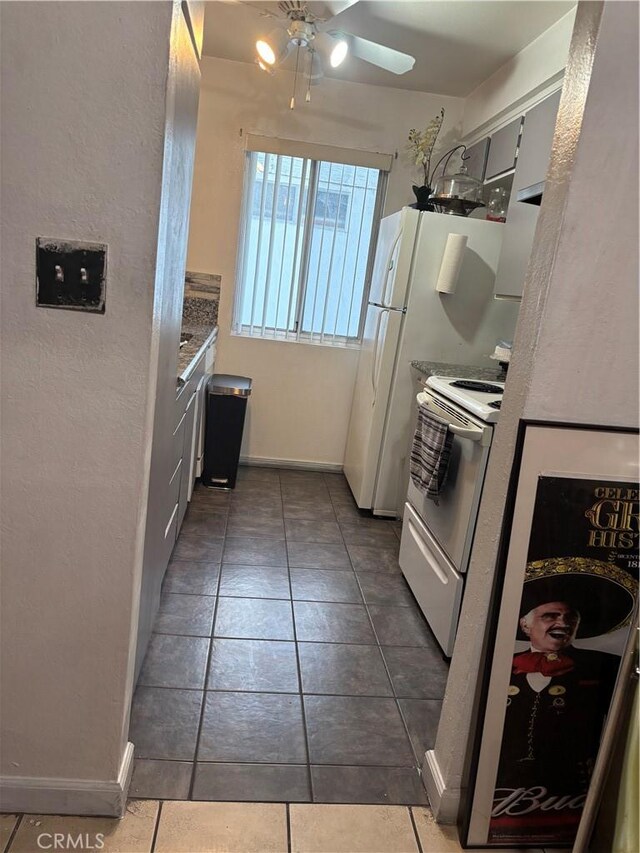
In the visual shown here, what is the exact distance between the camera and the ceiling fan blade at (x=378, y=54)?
2635mm

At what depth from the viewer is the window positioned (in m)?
3.86

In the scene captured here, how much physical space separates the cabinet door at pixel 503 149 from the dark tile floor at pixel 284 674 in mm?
1993

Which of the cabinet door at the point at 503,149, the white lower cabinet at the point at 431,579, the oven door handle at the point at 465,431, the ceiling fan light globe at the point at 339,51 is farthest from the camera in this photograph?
the cabinet door at the point at 503,149

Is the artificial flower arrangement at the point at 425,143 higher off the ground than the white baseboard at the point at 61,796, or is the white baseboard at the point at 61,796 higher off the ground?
the artificial flower arrangement at the point at 425,143

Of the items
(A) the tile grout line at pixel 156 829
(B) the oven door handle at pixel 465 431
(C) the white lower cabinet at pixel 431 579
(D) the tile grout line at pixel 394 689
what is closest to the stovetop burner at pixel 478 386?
(B) the oven door handle at pixel 465 431

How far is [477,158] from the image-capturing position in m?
3.47

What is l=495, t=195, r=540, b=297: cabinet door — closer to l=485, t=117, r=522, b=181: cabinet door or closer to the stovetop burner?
l=485, t=117, r=522, b=181: cabinet door

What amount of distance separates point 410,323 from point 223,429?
4.04 ft

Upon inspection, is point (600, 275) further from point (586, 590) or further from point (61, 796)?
point (61, 796)

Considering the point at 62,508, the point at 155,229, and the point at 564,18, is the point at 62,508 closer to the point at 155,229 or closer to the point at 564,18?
the point at 155,229

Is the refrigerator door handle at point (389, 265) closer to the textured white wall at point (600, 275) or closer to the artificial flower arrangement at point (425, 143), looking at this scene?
the artificial flower arrangement at point (425, 143)

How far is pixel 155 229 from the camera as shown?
1173 millimetres

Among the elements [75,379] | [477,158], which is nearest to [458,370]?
[477,158]

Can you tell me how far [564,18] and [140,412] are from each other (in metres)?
2.59
